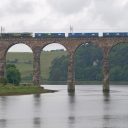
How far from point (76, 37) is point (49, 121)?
79492 mm

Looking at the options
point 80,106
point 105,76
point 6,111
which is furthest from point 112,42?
point 6,111

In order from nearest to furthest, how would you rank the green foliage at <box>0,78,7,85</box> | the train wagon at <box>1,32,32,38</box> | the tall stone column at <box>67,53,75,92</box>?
1. the green foliage at <box>0,78,7,85</box>
2. the tall stone column at <box>67,53,75,92</box>
3. the train wagon at <box>1,32,32,38</box>

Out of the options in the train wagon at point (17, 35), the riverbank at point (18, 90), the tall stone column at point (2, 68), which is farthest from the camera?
the tall stone column at point (2, 68)

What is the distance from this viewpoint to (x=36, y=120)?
76188 mm

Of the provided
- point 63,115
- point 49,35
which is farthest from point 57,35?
point 63,115

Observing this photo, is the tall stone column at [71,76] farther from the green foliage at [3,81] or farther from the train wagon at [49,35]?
the green foliage at [3,81]

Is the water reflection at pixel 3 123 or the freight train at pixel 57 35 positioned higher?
the freight train at pixel 57 35

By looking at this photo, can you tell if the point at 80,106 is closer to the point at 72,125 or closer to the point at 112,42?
the point at 72,125

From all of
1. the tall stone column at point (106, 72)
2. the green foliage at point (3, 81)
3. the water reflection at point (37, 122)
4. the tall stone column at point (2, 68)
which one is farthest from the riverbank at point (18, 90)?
the water reflection at point (37, 122)

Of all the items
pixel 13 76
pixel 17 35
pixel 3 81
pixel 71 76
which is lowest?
pixel 3 81

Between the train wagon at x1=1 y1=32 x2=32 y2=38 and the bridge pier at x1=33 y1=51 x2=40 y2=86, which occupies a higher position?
the train wagon at x1=1 y1=32 x2=32 y2=38

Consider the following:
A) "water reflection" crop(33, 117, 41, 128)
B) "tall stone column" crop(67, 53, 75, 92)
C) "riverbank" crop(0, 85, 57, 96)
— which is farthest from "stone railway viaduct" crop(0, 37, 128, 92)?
"water reflection" crop(33, 117, 41, 128)

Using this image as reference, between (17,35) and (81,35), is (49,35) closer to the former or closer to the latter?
(81,35)

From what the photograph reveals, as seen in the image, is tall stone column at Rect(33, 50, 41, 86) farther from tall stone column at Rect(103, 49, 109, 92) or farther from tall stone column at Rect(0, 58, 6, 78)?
tall stone column at Rect(103, 49, 109, 92)
